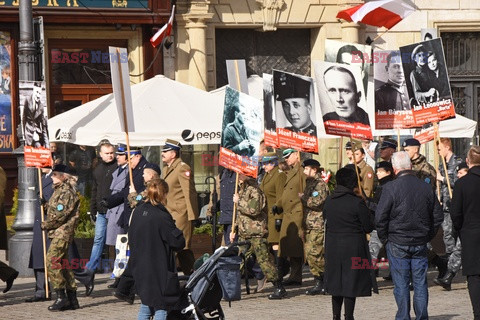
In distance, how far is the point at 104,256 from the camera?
17.7 meters

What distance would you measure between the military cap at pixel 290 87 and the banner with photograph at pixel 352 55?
0.62m

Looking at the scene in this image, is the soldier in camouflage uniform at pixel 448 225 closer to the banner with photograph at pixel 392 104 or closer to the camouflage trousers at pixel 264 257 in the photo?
the banner with photograph at pixel 392 104

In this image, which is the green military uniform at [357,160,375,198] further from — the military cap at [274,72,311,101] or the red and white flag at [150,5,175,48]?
the red and white flag at [150,5,175,48]

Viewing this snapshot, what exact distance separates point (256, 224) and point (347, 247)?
3.22m

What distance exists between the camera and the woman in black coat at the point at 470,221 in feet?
39.8

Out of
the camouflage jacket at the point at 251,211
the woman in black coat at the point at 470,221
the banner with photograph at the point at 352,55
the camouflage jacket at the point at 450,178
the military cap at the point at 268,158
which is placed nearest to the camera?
the woman in black coat at the point at 470,221

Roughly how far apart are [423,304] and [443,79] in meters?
4.05

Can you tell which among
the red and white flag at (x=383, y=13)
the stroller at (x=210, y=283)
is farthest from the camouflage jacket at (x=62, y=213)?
the red and white flag at (x=383, y=13)

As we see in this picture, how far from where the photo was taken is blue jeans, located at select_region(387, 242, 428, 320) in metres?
11.9

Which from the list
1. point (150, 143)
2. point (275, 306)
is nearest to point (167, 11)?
point (150, 143)

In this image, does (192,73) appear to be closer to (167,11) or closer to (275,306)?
(167,11)

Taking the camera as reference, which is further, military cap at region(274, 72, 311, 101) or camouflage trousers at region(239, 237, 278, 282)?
military cap at region(274, 72, 311, 101)

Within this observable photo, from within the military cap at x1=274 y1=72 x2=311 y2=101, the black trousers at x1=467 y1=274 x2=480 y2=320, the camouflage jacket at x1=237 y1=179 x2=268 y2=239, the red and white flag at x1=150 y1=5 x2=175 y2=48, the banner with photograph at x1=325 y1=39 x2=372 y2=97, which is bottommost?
the black trousers at x1=467 y1=274 x2=480 y2=320

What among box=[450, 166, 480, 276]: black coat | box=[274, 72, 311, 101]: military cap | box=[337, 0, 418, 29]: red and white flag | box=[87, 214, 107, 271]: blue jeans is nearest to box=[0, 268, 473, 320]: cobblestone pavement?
box=[87, 214, 107, 271]: blue jeans
